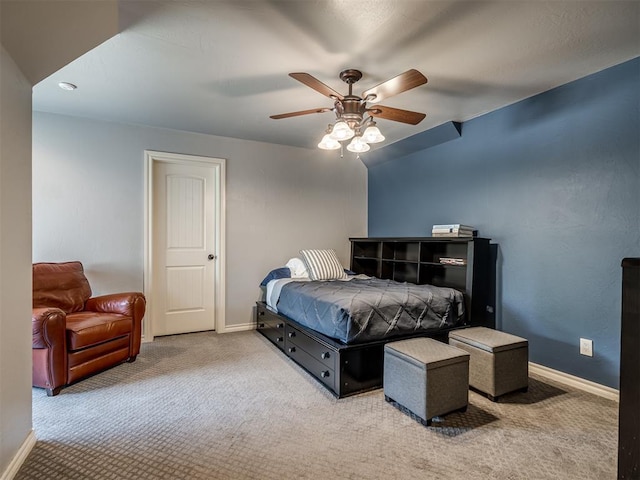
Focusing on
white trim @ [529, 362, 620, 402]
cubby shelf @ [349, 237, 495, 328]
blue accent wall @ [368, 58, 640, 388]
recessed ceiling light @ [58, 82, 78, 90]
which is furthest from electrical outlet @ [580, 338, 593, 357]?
recessed ceiling light @ [58, 82, 78, 90]

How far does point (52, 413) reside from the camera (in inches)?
85.4

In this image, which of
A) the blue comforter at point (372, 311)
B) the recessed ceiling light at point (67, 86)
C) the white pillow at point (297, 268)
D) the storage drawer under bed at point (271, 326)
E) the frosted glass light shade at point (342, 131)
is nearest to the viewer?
the frosted glass light shade at point (342, 131)

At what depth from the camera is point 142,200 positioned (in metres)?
3.68

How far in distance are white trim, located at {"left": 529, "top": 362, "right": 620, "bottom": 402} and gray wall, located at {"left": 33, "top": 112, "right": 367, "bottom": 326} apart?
8.72ft

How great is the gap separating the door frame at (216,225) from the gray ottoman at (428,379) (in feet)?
8.02

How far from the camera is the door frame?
145 inches

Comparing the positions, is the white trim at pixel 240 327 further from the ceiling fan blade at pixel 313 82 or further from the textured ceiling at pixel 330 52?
the ceiling fan blade at pixel 313 82

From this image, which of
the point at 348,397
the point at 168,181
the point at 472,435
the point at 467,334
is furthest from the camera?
the point at 168,181

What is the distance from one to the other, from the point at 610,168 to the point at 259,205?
134 inches

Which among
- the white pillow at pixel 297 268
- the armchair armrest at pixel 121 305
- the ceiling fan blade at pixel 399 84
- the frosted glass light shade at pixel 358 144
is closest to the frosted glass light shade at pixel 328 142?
the frosted glass light shade at pixel 358 144

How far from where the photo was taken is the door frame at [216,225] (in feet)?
12.1

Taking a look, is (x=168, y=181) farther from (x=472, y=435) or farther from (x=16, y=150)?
(x=472, y=435)

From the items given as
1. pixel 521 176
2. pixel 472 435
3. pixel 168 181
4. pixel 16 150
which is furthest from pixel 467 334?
pixel 168 181

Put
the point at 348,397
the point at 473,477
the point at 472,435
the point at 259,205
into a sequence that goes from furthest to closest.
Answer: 1. the point at 259,205
2. the point at 348,397
3. the point at 472,435
4. the point at 473,477
